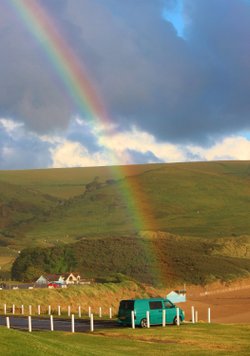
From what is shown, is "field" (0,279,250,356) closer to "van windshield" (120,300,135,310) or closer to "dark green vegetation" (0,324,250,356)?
"dark green vegetation" (0,324,250,356)

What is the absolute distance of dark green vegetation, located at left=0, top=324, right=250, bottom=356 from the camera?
75.8 ft

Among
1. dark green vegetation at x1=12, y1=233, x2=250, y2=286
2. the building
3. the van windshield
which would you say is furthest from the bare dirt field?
the van windshield

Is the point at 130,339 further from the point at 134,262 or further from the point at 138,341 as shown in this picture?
the point at 134,262

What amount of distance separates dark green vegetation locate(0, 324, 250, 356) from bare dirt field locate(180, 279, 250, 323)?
25759 mm

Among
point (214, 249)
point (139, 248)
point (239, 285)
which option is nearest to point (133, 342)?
point (239, 285)

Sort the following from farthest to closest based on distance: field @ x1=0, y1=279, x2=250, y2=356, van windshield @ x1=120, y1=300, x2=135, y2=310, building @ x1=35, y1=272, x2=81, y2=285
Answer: building @ x1=35, y1=272, x2=81, y2=285
van windshield @ x1=120, y1=300, x2=135, y2=310
field @ x1=0, y1=279, x2=250, y2=356

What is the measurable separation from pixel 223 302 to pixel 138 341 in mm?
56334

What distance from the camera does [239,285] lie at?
116 m

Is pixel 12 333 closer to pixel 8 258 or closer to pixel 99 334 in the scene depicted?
pixel 99 334

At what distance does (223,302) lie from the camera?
86.4 m

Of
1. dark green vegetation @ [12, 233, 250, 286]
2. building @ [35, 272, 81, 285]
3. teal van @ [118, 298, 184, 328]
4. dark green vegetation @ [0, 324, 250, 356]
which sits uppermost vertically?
dark green vegetation @ [12, 233, 250, 286]

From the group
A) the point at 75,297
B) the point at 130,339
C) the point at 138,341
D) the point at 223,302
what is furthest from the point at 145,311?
the point at 223,302

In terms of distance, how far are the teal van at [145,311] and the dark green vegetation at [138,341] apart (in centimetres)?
180

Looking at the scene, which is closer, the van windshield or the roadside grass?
the van windshield
